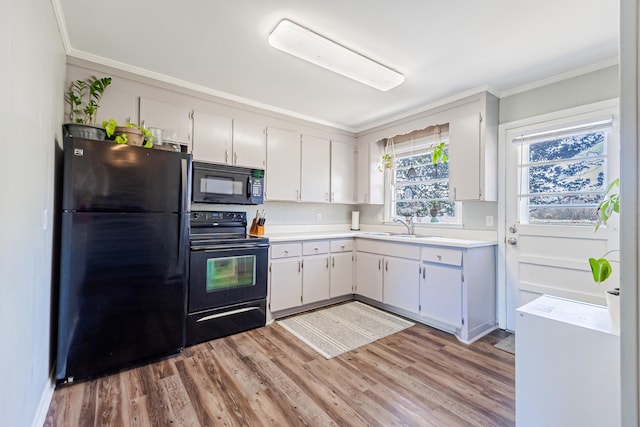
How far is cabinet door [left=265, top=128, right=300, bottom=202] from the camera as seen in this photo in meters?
3.50

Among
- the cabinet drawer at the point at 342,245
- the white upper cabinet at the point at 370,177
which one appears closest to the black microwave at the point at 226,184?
the cabinet drawer at the point at 342,245

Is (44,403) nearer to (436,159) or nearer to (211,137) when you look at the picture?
(211,137)

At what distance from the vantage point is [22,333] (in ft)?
4.46

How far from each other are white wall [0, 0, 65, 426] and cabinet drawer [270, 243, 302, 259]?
5.81 ft

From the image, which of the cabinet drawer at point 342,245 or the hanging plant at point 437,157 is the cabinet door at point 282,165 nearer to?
the cabinet drawer at point 342,245

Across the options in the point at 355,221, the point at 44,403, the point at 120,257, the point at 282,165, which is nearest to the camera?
the point at 44,403

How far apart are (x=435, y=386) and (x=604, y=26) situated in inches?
106

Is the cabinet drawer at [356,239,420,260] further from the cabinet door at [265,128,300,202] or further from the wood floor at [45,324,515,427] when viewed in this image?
the cabinet door at [265,128,300,202]

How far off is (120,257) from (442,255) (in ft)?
8.95

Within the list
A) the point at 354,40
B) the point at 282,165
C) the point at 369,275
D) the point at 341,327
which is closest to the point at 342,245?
the point at 369,275

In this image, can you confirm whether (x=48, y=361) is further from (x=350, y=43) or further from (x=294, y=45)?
(x=350, y=43)

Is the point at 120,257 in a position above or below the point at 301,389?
above

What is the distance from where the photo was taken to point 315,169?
3.92 metres

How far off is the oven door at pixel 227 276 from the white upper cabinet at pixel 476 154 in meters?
2.16
